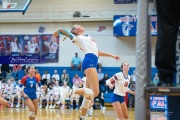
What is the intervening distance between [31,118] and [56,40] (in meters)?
14.2

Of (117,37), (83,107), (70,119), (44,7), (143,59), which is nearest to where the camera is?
(143,59)

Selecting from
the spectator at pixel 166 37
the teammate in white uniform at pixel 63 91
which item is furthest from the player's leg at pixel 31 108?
the teammate in white uniform at pixel 63 91

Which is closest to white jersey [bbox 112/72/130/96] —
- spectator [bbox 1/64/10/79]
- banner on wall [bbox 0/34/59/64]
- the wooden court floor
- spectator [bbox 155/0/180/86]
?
the wooden court floor

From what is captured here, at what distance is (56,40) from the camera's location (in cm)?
2403

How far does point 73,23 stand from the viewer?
24.0 metres

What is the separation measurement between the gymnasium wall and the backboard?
974 centimetres

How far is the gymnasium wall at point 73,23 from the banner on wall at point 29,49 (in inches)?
18.2

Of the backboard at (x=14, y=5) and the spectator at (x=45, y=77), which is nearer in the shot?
the backboard at (x=14, y=5)

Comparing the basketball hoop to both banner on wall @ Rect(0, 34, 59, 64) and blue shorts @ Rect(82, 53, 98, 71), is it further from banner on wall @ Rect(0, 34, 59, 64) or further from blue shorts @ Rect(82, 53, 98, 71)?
banner on wall @ Rect(0, 34, 59, 64)

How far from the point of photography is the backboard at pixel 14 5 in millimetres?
13430

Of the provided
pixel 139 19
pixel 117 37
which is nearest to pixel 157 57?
pixel 139 19

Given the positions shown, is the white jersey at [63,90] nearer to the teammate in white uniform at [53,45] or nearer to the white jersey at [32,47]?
the teammate in white uniform at [53,45]

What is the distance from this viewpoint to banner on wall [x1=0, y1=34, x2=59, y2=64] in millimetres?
24000

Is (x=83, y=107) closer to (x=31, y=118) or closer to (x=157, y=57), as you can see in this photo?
(x=31, y=118)
